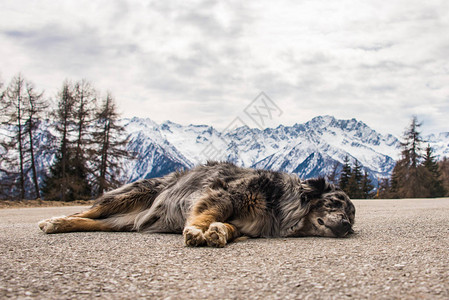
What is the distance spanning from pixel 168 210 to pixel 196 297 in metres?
3.33

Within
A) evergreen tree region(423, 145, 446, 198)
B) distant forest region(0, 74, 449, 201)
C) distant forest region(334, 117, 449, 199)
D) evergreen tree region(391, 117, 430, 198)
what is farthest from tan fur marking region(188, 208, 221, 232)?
evergreen tree region(423, 145, 446, 198)

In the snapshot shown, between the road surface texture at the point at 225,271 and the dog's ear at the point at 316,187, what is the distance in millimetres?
1224

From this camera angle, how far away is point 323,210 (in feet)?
15.4

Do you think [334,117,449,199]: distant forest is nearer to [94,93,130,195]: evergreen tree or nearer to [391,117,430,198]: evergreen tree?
[391,117,430,198]: evergreen tree

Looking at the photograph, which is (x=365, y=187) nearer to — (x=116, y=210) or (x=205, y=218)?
(x=116, y=210)

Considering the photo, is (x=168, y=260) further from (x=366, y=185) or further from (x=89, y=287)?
(x=366, y=185)

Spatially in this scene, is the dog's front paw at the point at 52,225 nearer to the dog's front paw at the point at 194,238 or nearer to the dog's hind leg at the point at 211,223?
the dog's hind leg at the point at 211,223

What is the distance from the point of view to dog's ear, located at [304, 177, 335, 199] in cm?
488

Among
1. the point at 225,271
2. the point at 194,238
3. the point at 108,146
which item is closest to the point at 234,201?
the point at 194,238

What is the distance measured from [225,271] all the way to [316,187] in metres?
2.81

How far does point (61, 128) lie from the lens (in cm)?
2925

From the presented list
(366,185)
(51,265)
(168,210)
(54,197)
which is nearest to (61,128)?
(54,197)

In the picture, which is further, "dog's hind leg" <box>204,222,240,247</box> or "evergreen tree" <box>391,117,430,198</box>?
"evergreen tree" <box>391,117,430,198</box>

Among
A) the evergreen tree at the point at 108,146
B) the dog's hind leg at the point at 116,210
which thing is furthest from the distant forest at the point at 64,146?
the dog's hind leg at the point at 116,210
